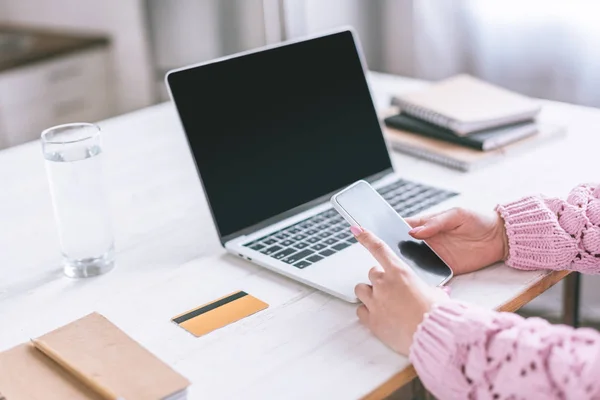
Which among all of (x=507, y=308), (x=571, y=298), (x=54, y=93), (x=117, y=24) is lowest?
(x=571, y=298)

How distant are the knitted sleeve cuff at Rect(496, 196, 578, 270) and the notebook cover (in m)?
0.39

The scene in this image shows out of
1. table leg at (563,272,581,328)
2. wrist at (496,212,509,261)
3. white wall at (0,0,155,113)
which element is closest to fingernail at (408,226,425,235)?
wrist at (496,212,509,261)

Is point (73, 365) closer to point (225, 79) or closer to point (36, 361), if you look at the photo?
point (36, 361)

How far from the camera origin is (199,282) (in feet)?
3.31

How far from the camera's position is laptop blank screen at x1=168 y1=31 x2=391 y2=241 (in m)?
1.07

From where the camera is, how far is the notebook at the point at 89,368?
2.43ft

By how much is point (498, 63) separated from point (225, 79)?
41.4 inches

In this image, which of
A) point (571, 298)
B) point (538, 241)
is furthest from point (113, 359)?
point (571, 298)

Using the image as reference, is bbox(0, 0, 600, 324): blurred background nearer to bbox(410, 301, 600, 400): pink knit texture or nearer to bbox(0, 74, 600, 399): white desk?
bbox(0, 74, 600, 399): white desk

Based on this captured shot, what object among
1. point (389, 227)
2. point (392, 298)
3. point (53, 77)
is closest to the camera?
point (392, 298)

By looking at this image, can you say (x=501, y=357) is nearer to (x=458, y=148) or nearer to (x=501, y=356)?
(x=501, y=356)

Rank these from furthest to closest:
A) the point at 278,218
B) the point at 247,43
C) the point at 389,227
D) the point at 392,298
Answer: the point at 247,43 < the point at 278,218 < the point at 389,227 < the point at 392,298

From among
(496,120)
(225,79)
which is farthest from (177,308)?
(496,120)

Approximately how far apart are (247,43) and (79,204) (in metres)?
1.45
